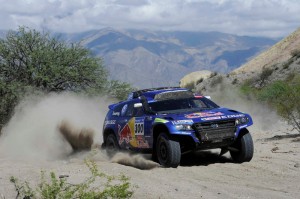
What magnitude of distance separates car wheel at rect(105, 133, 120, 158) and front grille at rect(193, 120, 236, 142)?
3.01m

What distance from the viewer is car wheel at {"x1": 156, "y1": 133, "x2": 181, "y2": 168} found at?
10656mm

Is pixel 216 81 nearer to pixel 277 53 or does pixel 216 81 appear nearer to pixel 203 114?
pixel 277 53

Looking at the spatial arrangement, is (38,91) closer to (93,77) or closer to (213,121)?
(93,77)

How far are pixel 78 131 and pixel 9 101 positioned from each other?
10.9 meters

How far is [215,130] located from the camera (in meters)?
10.9

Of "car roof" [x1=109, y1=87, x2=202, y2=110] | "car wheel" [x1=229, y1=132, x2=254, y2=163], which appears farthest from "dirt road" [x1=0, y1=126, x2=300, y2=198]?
"car roof" [x1=109, y1=87, x2=202, y2=110]

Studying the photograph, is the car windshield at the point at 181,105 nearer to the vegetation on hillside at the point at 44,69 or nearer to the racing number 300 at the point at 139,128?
the racing number 300 at the point at 139,128

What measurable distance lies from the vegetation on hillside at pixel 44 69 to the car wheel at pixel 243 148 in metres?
15.5

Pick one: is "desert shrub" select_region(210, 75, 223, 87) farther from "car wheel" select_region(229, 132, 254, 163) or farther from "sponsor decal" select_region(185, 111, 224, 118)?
"sponsor decal" select_region(185, 111, 224, 118)

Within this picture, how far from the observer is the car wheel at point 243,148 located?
448 inches

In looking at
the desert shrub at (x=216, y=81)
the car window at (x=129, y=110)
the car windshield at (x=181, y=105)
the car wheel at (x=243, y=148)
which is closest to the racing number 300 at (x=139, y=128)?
the car windshield at (x=181, y=105)

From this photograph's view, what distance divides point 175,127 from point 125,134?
94.1 inches

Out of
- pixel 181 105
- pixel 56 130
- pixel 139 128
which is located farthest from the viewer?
pixel 56 130

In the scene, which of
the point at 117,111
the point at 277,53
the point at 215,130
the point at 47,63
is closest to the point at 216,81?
the point at 277,53
